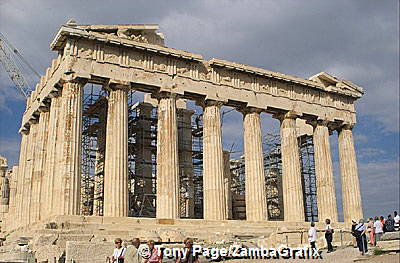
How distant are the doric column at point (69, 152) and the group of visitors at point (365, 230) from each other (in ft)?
39.1

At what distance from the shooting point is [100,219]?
24609 mm

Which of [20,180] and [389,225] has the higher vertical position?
[20,180]

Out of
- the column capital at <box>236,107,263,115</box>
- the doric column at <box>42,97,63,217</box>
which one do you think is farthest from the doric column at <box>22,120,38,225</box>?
the column capital at <box>236,107,263,115</box>

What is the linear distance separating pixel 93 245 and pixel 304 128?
1172 inches

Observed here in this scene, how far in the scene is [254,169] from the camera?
103 feet

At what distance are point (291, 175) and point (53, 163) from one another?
1489 centimetres

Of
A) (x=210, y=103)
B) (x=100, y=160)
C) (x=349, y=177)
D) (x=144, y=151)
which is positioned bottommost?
(x=349, y=177)

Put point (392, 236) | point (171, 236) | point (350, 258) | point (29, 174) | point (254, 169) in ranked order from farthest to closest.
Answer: point (29, 174), point (254, 169), point (171, 236), point (392, 236), point (350, 258)

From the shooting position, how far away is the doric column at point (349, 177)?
35812 millimetres

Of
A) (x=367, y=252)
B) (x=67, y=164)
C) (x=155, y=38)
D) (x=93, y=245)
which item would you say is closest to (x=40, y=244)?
(x=93, y=245)

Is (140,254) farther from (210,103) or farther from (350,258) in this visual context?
(210,103)

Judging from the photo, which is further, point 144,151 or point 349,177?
point 349,177

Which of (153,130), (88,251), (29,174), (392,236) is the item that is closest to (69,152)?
(29,174)

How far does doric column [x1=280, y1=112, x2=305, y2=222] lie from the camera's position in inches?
1280
